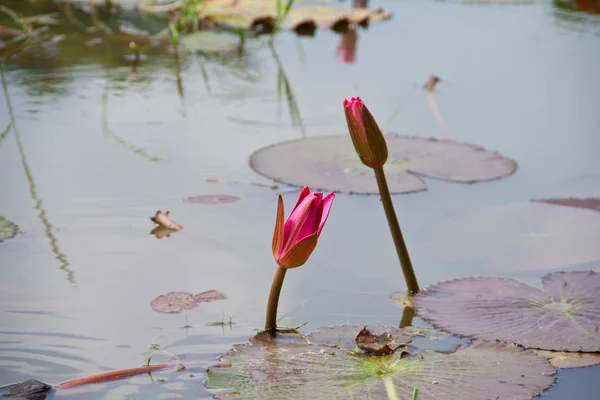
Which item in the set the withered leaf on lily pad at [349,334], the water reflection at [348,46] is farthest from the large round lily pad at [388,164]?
the water reflection at [348,46]

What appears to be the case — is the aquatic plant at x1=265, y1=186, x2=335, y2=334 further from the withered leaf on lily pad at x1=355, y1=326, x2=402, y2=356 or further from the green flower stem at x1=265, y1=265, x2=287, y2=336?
the withered leaf on lily pad at x1=355, y1=326, x2=402, y2=356

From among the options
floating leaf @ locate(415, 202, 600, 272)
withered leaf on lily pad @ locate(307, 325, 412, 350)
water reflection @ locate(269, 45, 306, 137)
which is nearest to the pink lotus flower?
withered leaf on lily pad @ locate(307, 325, 412, 350)

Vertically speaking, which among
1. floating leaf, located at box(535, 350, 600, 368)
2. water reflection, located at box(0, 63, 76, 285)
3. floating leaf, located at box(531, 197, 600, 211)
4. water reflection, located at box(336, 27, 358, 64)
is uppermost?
water reflection, located at box(0, 63, 76, 285)

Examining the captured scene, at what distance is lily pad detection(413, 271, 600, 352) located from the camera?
1.17 metres

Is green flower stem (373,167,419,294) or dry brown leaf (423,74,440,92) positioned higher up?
A: green flower stem (373,167,419,294)

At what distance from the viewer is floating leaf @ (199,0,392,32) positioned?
4273mm

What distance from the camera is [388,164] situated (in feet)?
6.63

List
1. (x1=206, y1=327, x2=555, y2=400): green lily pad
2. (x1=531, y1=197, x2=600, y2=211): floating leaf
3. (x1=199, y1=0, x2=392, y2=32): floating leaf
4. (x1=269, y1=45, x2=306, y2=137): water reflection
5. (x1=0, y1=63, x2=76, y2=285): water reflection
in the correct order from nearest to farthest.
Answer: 1. (x1=206, y1=327, x2=555, y2=400): green lily pad
2. (x1=0, y1=63, x2=76, y2=285): water reflection
3. (x1=531, y1=197, x2=600, y2=211): floating leaf
4. (x1=269, y1=45, x2=306, y2=137): water reflection
5. (x1=199, y1=0, x2=392, y2=32): floating leaf

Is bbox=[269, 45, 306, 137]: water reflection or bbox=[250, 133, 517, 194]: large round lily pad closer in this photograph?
bbox=[250, 133, 517, 194]: large round lily pad

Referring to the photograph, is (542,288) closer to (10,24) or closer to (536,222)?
(536,222)


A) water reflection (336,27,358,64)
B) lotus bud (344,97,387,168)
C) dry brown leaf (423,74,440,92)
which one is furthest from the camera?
water reflection (336,27,358,64)

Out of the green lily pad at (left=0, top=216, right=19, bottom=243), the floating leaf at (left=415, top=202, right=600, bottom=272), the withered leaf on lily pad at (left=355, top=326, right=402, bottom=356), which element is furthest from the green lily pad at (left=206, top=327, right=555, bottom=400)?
the green lily pad at (left=0, top=216, right=19, bottom=243)

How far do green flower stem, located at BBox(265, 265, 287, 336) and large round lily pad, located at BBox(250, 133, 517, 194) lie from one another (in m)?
0.71

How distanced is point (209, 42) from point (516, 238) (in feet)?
8.09
